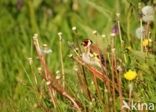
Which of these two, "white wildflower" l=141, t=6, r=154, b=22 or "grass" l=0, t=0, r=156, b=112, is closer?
"grass" l=0, t=0, r=156, b=112

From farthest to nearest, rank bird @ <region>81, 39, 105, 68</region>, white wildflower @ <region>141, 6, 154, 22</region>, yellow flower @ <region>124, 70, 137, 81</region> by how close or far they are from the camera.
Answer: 1. white wildflower @ <region>141, 6, 154, 22</region>
2. bird @ <region>81, 39, 105, 68</region>
3. yellow flower @ <region>124, 70, 137, 81</region>

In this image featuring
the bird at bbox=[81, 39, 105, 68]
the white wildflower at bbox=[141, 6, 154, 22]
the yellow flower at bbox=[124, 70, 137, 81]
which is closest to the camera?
the yellow flower at bbox=[124, 70, 137, 81]

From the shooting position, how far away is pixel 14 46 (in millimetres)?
4887

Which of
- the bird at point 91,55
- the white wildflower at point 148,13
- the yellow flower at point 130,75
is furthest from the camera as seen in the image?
the white wildflower at point 148,13

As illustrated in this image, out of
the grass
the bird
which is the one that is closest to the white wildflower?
the grass

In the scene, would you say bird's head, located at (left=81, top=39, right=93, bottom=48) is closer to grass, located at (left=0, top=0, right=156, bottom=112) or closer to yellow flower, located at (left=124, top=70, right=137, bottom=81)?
grass, located at (left=0, top=0, right=156, bottom=112)

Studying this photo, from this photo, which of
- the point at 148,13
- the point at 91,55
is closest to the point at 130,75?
the point at 91,55

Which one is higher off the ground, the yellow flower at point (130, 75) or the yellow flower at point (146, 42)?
the yellow flower at point (146, 42)

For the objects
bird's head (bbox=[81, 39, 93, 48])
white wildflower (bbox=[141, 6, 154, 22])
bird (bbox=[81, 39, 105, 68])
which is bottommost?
bird (bbox=[81, 39, 105, 68])

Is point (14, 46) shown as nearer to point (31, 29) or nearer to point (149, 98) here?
point (31, 29)

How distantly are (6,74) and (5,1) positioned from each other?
1229mm

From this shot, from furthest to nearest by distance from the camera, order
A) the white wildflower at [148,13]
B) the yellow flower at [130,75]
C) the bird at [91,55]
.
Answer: the white wildflower at [148,13]
the bird at [91,55]
the yellow flower at [130,75]

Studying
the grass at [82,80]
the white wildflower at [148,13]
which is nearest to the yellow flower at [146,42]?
the grass at [82,80]

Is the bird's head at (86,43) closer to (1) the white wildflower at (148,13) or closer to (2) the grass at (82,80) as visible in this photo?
(2) the grass at (82,80)
